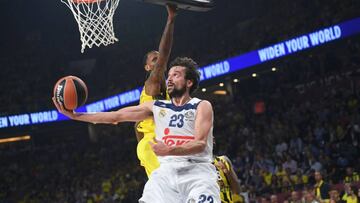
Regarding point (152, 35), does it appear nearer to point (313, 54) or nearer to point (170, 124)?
point (313, 54)

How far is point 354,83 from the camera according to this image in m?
17.0

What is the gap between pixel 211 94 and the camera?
24266mm

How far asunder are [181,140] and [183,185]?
354 mm

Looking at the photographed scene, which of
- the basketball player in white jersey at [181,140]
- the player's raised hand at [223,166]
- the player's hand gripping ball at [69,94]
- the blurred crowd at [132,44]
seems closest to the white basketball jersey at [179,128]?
the basketball player in white jersey at [181,140]

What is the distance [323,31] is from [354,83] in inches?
67.8

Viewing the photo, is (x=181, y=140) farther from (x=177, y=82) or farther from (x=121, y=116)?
(x=121, y=116)

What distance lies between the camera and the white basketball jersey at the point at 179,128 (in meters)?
4.79

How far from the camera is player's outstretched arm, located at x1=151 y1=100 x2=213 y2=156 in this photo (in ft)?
14.4

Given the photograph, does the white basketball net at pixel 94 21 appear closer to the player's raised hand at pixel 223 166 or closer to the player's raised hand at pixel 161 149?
the player's raised hand at pixel 223 166

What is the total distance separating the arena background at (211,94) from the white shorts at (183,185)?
8.55 m

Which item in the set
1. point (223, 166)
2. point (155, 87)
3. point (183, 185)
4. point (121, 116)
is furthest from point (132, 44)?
point (183, 185)

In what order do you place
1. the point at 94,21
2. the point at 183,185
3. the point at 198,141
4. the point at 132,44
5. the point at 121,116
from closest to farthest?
the point at 198,141
the point at 183,185
the point at 121,116
the point at 94,21
the point at 132,44

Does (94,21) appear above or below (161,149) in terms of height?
above

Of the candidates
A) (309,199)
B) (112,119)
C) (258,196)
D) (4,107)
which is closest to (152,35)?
(4,107)
